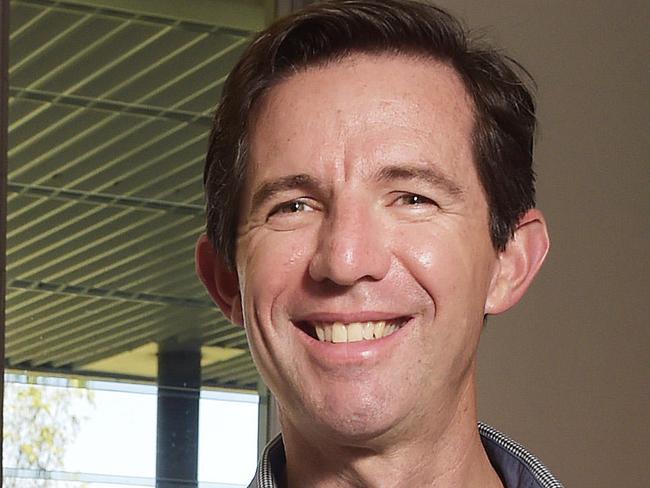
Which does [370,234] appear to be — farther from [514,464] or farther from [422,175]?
[514,464]

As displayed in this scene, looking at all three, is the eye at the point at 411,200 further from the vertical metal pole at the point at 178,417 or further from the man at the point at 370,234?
the vertical metal pole at the point at 178,417

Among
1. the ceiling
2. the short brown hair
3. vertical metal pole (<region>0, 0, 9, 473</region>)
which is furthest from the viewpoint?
the ceiling

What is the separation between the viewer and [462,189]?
1520mm

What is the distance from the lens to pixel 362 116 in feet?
4.80

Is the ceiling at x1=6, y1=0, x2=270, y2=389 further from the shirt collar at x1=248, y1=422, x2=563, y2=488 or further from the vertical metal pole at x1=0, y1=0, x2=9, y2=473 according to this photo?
the shirt collar at x1=248, y1=422, x2=563, y2=488

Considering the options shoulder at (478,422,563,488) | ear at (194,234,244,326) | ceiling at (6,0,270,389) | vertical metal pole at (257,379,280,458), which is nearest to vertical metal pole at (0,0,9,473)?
ceiling at (6,0,270,389)

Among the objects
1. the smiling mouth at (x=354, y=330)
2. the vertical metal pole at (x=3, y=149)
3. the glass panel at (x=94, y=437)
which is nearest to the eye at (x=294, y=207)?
the smiling mouth at (x=354, y=330)

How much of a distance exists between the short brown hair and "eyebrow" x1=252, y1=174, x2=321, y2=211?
1.9 inches

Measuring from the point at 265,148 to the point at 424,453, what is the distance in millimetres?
328

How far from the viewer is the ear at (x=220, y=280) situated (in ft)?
5.26

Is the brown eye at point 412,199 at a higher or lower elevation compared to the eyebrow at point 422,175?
lower

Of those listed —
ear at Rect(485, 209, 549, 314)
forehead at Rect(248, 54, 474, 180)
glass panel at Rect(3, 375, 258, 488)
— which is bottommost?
ear at Rect(485, 209, 549, 314)

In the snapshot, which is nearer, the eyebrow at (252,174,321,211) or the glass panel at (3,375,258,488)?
the eyebrow at (252,174,321,211)

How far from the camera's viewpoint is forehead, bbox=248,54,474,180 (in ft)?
4.78
